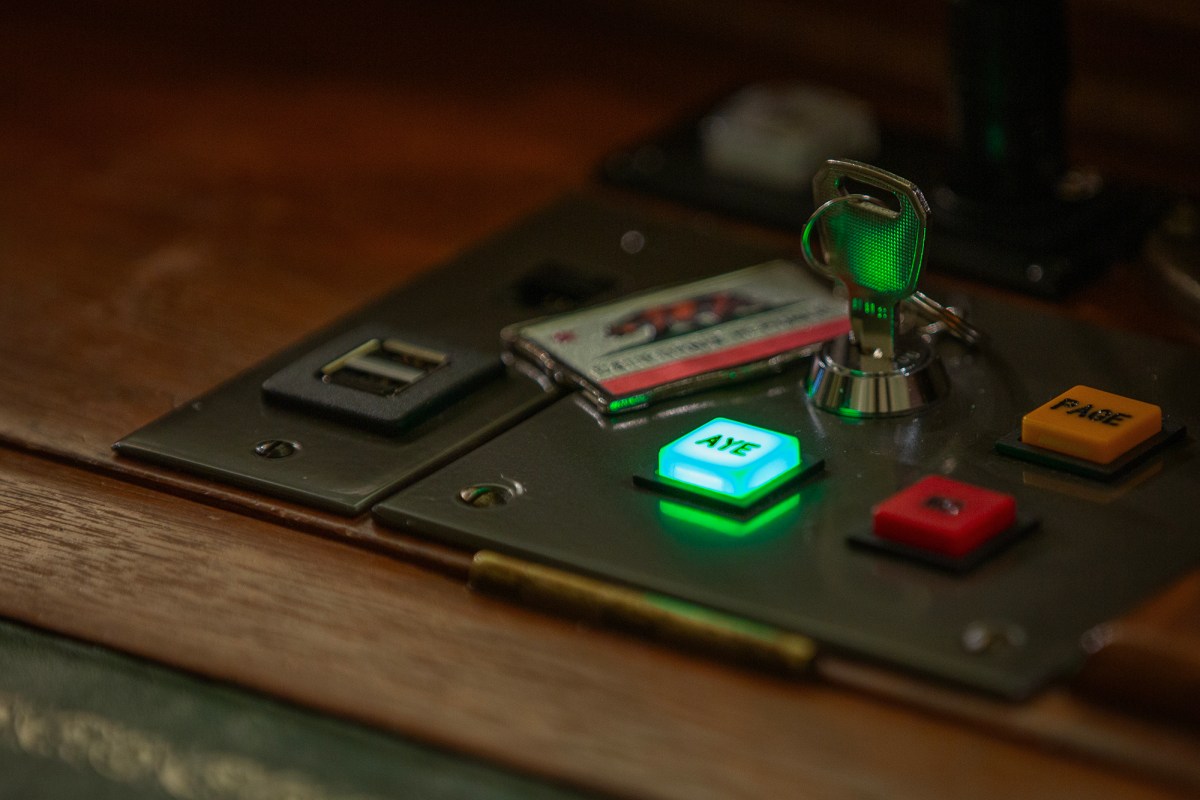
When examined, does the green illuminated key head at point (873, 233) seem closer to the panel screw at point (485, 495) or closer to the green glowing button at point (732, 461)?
the green glowing button at point (732, 461)

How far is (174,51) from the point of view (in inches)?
56.4

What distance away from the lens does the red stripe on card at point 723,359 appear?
0.84 meters

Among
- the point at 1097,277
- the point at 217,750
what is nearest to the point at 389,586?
the point at 217,750

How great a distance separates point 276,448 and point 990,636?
368mm

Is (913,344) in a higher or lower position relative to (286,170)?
lower

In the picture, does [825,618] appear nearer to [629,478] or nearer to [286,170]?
[629,478]

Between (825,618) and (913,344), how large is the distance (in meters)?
0.22

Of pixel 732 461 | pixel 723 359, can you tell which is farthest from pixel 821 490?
pixel 723 359

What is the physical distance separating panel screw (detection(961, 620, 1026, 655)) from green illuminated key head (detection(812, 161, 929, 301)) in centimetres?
20

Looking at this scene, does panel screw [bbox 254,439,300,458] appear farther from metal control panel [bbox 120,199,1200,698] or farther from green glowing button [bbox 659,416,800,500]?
green glowing button [bbox 659,416,800,500]

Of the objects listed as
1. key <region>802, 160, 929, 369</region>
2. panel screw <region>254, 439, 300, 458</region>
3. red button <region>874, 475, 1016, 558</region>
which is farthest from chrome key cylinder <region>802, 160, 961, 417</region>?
panel screw <region>254, 439, 300, 458</region>

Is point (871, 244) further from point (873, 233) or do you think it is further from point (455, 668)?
point (455, 668)

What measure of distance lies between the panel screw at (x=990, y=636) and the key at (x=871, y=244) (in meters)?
0.20

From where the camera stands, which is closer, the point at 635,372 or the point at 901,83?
the point at 635,372
